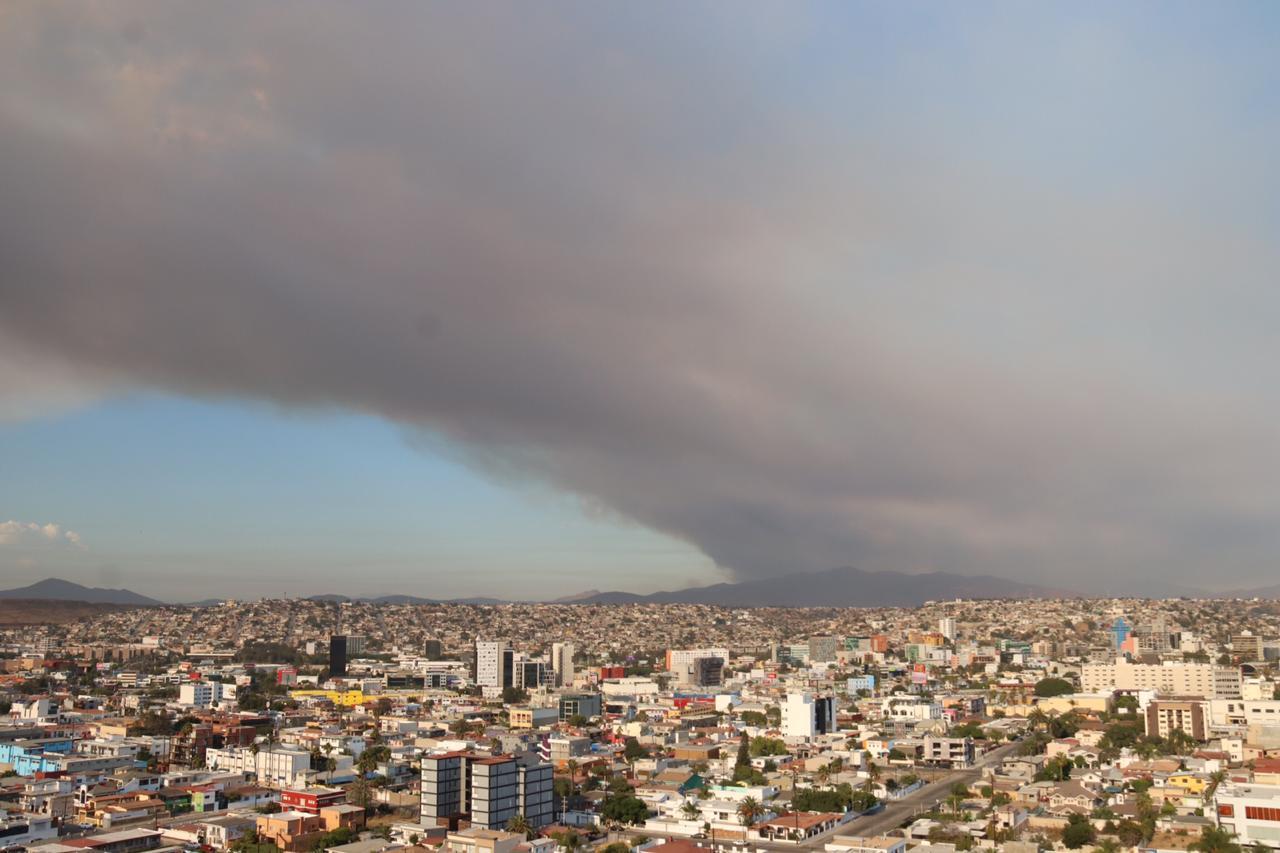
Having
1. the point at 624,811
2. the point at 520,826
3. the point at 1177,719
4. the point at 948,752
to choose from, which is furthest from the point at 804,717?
the point at 520,826

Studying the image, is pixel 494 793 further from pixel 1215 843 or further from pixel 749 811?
pixel 1215 843

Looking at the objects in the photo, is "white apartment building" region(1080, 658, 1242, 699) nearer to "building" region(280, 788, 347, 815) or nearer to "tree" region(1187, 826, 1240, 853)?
"tree" region(1187, 826, 1240, 853)

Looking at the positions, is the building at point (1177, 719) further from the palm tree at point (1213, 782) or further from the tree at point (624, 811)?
the tree at point (624, 811)

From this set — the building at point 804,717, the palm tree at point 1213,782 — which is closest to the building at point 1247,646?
the building at point 804,717

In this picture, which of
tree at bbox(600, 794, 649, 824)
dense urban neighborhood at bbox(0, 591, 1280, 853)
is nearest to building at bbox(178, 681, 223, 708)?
dense urban neighborhood at bbox(0, 591, 1280, 853)

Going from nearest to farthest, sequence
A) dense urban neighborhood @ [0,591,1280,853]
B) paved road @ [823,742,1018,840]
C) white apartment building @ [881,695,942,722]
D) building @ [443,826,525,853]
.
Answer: building @ [443,826,525,853] → dense urban neighborhood @ [0,591,1280,853] → paved road @ [823,742,1018,840] → white apartment building @ [881,695,942,722]

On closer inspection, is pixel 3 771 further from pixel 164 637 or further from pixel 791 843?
pixel 164 637
